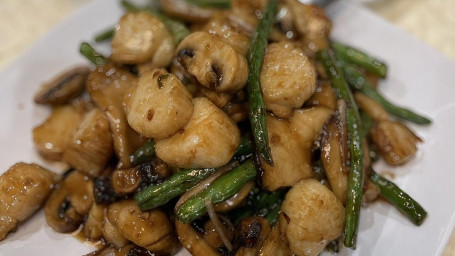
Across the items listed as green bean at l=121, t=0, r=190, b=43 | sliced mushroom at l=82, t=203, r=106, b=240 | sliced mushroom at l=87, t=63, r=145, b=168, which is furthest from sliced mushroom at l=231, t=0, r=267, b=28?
sliced mushroom at l=82, t=203, r=106, b=240

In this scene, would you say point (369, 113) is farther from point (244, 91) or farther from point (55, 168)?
point (55, 168)

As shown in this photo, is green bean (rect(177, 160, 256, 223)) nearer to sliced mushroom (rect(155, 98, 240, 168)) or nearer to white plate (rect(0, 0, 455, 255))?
sliced mushroom (rect(155, 98, 240, 168))

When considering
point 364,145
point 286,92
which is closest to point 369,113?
point 364,145

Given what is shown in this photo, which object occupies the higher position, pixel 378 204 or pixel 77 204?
pixel 77 204

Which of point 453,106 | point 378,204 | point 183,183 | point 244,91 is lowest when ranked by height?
point 378,204

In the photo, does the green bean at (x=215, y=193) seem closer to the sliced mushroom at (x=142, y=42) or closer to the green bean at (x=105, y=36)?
the sliced mushroom at (x=142, y=42)

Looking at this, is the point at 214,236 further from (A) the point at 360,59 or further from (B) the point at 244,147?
(A) the point at 360,59
